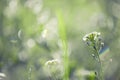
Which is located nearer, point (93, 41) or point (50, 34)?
point (93, 41)

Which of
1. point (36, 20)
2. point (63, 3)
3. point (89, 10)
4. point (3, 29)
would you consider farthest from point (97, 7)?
point (3, 29)

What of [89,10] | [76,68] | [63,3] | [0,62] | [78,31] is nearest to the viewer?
[76,68]

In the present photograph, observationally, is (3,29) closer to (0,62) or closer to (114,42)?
(0,62)

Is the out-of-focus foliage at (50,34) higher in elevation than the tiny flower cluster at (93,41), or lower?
higher

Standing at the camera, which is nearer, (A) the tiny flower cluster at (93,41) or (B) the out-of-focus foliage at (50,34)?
(A) the tiny flower cluster at (93,41)

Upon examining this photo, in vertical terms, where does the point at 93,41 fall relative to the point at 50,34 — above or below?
below

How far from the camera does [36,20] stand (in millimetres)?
2785

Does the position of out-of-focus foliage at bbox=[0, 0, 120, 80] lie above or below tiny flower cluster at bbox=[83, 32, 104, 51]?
above

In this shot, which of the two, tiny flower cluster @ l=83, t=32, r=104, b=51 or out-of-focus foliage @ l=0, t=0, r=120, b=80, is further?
out-of-focus foliage @ l=0, t=0, r=120, b=80

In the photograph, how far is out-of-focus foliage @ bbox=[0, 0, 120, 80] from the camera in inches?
93.0

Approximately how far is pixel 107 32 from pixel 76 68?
0.37 m

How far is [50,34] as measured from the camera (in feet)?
8.36

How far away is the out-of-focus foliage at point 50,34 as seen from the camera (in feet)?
7.75

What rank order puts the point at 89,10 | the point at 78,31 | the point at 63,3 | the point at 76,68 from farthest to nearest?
the point at 63,3
the point at 89,10
the point at 78,31
the point at 76,68
